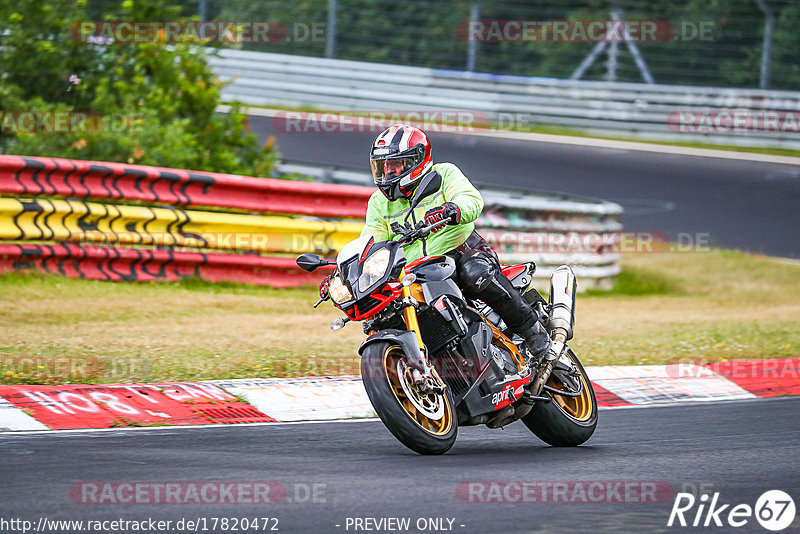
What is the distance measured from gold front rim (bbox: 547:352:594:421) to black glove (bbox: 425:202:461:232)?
1393 millimetres

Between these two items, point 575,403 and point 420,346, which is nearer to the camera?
point 420,346

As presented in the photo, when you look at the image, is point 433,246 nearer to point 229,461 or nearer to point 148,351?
point 229,461

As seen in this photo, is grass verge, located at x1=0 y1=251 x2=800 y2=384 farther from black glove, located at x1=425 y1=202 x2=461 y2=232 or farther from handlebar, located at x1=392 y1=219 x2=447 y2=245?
black glove, located at x1=425 y1=202 x2=461 y2=232

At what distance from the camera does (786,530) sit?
4406 millimetres

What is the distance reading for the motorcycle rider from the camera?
6.01 metres

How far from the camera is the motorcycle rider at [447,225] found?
6008mm

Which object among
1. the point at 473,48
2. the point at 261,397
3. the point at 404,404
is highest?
the point at 473,48

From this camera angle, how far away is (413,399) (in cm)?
556

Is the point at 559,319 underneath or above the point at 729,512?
above

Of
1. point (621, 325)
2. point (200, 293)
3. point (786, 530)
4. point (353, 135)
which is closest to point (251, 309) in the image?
point (200, 293)

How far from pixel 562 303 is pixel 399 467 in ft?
6.04
